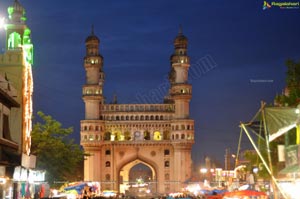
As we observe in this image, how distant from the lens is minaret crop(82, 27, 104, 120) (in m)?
95.1

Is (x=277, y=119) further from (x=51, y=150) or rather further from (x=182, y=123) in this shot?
(x=182, y=123)

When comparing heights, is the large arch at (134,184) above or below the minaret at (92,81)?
below

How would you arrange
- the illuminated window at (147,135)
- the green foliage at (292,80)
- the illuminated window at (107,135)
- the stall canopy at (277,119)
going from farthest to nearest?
the illuminated window at (147,135) → the illuminated window at (107,135) → the green foliage at (292,80) → the stall canopy at (277,119)

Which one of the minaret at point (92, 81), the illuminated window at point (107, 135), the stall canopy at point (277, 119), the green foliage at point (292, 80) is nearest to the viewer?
the stall canopy at point (277, 119)

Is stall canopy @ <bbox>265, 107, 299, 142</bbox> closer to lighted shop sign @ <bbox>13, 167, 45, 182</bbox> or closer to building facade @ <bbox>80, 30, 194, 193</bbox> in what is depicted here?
lighted shop sign @ <bbox>13, 167, 45, 182</bbox>

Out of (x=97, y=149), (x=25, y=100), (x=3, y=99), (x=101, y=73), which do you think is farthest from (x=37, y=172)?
(x=101, y=73)

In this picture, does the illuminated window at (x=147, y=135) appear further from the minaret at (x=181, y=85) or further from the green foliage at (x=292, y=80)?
the green foliage at (x=292, y=80)

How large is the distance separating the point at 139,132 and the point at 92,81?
441 inches

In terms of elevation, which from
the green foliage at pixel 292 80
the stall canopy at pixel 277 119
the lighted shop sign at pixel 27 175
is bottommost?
the lighted shop sign at pixel 27 175

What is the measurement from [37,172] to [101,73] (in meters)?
70.0

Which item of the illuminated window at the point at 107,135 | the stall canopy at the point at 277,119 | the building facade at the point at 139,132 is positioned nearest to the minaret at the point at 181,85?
the building facade at the point at 139,132

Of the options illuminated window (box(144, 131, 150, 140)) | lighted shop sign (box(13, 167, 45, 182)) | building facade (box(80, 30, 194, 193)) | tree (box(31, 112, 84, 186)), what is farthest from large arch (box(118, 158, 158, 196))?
lighted shop sign (box(13, 167, 45, 182))

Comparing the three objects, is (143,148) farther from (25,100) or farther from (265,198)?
(265,198)

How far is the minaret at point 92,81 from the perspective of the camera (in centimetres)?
9512
